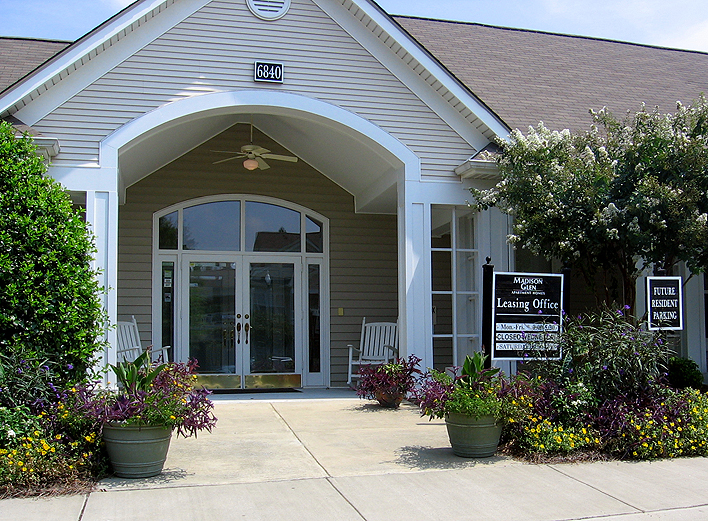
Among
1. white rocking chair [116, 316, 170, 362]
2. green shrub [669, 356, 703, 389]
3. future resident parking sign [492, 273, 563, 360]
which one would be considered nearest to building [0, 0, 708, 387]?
white rocking chair [116, 316, 170, 362]

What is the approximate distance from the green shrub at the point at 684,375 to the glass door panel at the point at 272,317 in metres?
5.58

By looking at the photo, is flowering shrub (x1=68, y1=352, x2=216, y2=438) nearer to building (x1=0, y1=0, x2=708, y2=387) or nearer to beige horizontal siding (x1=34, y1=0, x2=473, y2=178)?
building (x1=0, y1=0, x2=708, y2=387)

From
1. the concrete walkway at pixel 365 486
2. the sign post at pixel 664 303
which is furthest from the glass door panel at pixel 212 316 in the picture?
the sign post at pixel 664 303

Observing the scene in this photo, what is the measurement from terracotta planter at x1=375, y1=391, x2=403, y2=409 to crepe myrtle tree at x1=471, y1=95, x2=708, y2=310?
7.58 ft

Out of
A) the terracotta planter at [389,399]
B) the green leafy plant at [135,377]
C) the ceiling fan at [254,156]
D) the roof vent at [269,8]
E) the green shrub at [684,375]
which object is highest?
the roof vent at [269,8]

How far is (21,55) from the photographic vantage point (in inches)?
423

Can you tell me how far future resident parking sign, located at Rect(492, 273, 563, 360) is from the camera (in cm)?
673

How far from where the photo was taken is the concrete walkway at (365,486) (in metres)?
4.44

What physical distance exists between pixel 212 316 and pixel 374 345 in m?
2.59

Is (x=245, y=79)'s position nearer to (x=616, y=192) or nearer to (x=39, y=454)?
(x=616, y=192)

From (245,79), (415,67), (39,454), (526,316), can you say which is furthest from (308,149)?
(39,454)

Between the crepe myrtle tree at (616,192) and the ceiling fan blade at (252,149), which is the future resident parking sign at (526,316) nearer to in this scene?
the crepe myrtle tree at (616,192)

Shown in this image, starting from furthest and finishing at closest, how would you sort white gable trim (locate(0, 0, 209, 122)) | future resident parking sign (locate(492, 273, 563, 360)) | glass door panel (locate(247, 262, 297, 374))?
glass door panel (locate(247, 262, 297, 374))
white gable trim (locate(0, 0, 209, 122))
future resident parking sign (locate(492, 273, 563, 360))

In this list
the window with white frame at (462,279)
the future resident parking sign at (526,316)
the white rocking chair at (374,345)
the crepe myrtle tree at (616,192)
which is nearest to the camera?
the future resident parking sign at (526,316)
